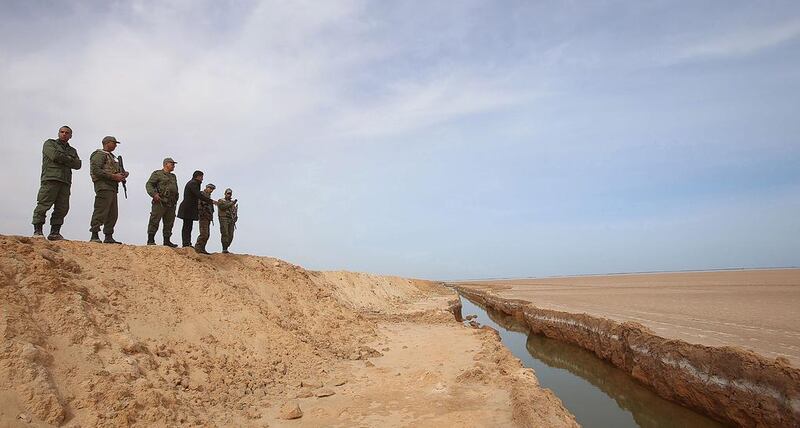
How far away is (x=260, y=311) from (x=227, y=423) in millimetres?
3715

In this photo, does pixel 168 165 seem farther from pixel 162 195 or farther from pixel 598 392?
pixel 598 392

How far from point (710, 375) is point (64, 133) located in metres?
11.6

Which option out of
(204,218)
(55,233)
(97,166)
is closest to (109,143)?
(97,166)

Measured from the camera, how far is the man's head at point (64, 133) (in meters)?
6.50

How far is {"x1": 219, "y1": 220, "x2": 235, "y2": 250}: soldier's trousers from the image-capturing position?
11.0 m

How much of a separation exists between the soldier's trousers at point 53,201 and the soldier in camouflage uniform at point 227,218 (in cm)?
426

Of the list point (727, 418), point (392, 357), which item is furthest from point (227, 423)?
point (727, 418)

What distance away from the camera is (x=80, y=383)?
4.14 meters

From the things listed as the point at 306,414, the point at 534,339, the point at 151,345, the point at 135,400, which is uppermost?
the point at 151,345

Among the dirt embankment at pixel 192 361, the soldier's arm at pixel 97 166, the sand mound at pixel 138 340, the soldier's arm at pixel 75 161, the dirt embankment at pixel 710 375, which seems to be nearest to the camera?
the sand mound at pixel 138 340

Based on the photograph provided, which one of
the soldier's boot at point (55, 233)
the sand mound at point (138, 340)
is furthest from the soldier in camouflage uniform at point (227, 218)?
the soldier's boot at point (55, 233)

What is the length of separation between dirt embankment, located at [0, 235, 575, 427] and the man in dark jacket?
92 cm

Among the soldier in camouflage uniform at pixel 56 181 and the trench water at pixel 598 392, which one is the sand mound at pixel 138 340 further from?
the trench water at pixel 598 392

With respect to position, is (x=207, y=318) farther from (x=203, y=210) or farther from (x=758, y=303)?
(x=758, y=303)
